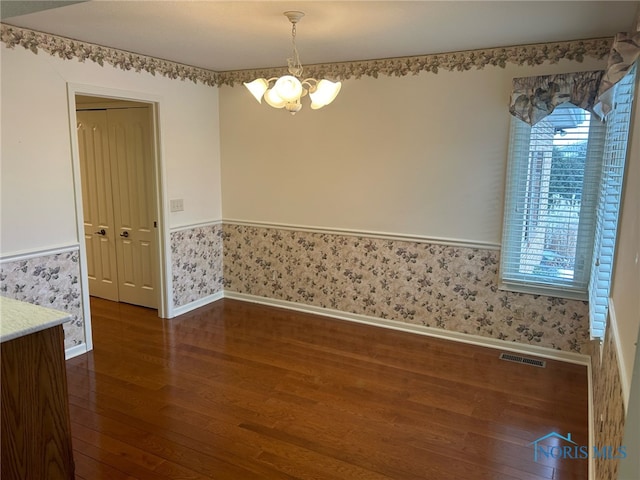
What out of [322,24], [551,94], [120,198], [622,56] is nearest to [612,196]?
[622,56]

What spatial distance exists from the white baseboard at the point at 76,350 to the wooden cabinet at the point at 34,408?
206cm

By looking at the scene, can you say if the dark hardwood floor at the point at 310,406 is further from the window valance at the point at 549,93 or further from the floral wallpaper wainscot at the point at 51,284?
the window valance at the point at 549,93

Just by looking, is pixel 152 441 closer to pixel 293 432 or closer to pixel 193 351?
pixel 293 432

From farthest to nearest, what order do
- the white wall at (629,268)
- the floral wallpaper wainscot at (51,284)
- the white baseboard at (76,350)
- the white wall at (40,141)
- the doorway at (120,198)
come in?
1. the doorway at (120,198)
2. the white baseboard at (76,350)
3. the floral wallpaper wainscot at (51,284)
4. the white wall at (40,141)
5. the white wall at (629,268)

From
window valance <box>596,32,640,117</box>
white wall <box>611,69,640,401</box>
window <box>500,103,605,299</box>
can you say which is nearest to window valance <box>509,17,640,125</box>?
window <box>500,103,605,299</box>

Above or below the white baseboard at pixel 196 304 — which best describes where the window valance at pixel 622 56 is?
above

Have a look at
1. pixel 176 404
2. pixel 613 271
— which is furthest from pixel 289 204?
pixel 613 271

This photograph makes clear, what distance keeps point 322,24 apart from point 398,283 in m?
2.40

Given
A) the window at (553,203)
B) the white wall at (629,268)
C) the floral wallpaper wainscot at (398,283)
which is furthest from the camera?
the floral wallpaper wainscot at (398,283)

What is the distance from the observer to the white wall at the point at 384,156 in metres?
3.97

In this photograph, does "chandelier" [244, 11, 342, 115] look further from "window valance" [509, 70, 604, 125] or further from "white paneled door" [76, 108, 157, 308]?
"white paneled door" [76, 108, 157, 308]

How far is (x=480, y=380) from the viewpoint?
3551 millimetres

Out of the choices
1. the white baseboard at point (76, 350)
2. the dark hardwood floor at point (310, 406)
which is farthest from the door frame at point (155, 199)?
the dark hardwood floor at point (310, 406)

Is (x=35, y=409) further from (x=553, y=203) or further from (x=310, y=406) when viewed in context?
(x=553, y=203)
